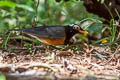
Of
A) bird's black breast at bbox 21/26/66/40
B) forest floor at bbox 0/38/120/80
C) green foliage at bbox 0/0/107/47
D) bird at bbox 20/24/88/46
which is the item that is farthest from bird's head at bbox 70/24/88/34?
forest floor at bbox 0/38/120/80

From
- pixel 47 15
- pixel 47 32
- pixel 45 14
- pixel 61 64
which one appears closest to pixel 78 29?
pixel 47 32

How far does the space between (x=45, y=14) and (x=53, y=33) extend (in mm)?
4109

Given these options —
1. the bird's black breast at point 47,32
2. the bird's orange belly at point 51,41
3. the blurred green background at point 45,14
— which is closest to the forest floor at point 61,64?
the bird's orange belly at point 51,41

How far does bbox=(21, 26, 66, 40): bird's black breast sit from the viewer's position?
397 centimetres

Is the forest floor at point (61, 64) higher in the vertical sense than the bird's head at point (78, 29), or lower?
lower

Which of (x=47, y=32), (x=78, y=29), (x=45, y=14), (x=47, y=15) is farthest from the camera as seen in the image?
(x=45, y=14)

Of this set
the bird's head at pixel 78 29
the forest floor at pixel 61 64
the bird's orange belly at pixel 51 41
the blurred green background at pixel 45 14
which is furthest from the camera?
the blurred green background at pixel 45 14

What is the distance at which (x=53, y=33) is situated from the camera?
4.27m

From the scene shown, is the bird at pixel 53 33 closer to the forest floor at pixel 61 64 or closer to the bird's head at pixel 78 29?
the bird's head at pixel 78 29

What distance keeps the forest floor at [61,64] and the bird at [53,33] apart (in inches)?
7.8

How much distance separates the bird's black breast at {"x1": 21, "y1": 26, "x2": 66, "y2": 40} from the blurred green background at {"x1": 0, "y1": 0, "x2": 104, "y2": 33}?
468 millimetres

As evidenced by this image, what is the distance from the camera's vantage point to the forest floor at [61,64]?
2465mm

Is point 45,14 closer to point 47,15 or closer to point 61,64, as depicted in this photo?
point 47,15

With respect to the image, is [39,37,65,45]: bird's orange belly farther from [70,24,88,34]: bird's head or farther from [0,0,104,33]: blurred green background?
[0,0,104,33]: blurred green background
